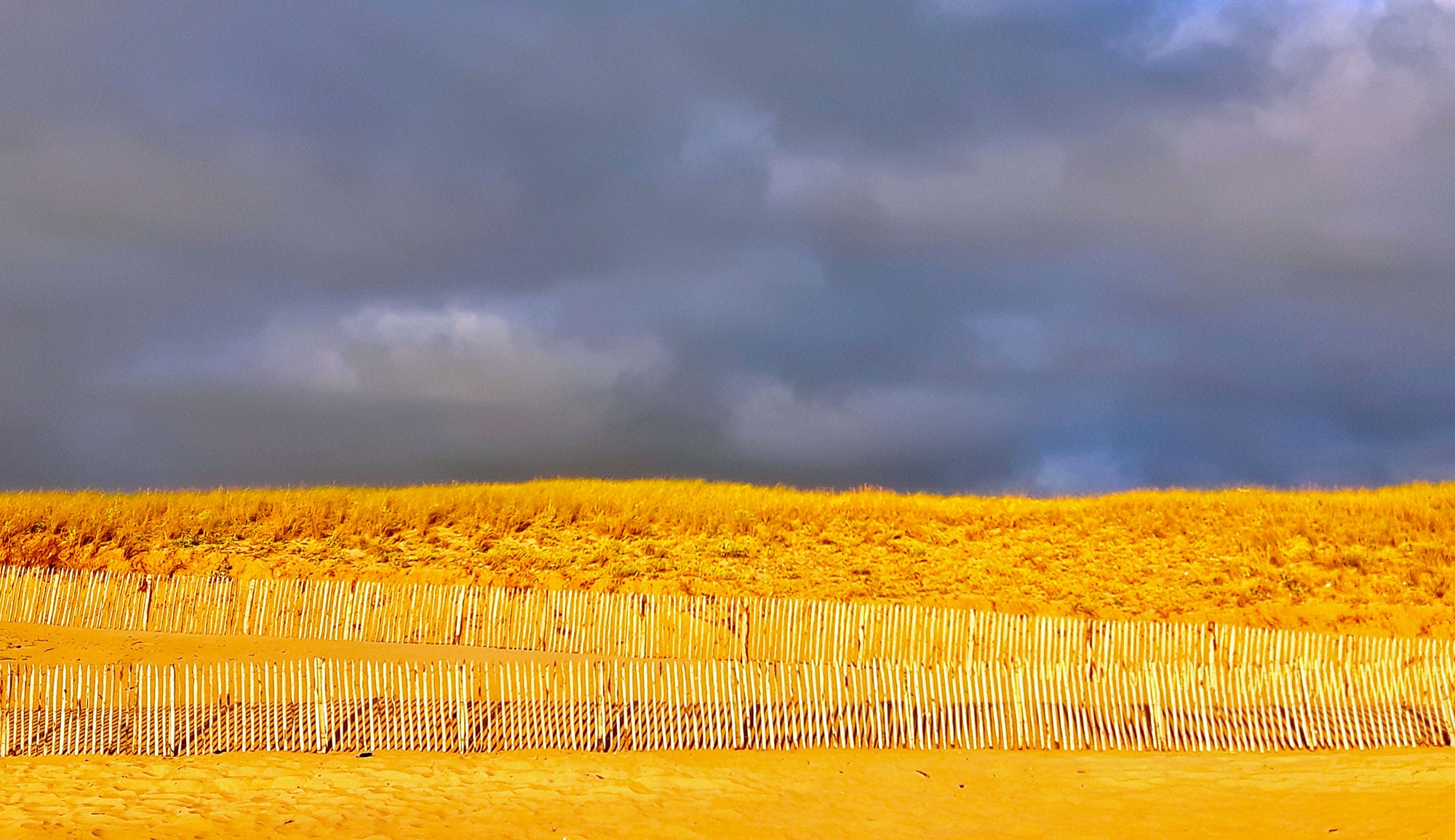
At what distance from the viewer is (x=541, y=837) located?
34.8ft

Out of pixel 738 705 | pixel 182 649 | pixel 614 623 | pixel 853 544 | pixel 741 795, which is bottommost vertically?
pixel 741 795

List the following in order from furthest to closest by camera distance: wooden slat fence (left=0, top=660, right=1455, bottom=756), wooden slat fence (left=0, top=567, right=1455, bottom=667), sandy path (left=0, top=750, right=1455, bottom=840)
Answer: wooden slat fence (left=0, top=567, right=1455, bottom=667), wooden slat fence (left=0, top=660, right=1455, bottom=756), sandy path (left=0, top=750, right=1455, bottom=840)

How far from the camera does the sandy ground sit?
10.8 metres

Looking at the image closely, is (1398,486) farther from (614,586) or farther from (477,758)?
(477,758)

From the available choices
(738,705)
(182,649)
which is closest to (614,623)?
(738,705)

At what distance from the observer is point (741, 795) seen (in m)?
11.9

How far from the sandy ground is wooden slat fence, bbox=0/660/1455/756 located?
25 cm

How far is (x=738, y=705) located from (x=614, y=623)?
4072 mm

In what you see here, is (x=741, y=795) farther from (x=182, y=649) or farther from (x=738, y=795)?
(x=182, y=649)

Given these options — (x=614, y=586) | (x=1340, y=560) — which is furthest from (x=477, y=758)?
(x=1340, y=560)

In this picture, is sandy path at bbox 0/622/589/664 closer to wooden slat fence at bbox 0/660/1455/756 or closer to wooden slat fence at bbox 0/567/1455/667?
wooden slat fence at bbox 0/567/1455/667

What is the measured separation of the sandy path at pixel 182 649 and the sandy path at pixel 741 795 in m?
3.59

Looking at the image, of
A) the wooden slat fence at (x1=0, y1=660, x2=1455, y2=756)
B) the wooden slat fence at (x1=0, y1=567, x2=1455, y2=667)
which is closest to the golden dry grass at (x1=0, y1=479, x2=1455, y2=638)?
the wooden slat fence at (x1=0, y1=567, x2=1455, y2=667)

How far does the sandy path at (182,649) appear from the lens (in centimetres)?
1633
